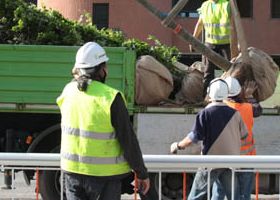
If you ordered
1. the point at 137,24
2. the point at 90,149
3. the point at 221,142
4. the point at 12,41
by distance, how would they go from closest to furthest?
the point at 90,149 → the point at 221,142 → the point at 12,41 → the point at 137,24

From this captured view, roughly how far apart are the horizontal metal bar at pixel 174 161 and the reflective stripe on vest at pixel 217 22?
12.8 feet

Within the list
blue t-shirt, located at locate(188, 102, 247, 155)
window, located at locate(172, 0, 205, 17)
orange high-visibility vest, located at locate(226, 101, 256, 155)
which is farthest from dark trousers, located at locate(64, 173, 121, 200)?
window, located at locate(172, 0, 205, 17)

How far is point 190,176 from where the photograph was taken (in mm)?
6949

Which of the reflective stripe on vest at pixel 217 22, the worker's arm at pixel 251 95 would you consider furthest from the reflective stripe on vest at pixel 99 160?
the reflective stripe on vest at pixel 217 22

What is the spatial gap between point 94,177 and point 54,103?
12.2 feet

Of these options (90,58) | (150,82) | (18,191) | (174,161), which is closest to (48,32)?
(150,82)

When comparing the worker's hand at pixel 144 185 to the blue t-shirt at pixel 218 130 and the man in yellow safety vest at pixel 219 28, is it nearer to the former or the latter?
the blue t-shirt at pixel 218 130

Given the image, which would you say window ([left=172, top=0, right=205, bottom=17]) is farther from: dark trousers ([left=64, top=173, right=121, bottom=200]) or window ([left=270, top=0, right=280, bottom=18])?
dark trousers ([left=64, top=173, right=121, bottom=200])

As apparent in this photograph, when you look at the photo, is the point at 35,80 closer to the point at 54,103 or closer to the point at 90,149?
the point at 54,103

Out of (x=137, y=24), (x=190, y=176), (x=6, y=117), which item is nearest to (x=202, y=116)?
(x=190, y=176)

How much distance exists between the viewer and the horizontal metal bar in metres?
5.18

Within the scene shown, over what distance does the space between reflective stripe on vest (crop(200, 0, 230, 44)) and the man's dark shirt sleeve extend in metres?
4.73

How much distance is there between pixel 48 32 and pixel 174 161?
13.9ft

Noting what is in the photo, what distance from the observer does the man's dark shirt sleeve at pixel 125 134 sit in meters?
4.42
